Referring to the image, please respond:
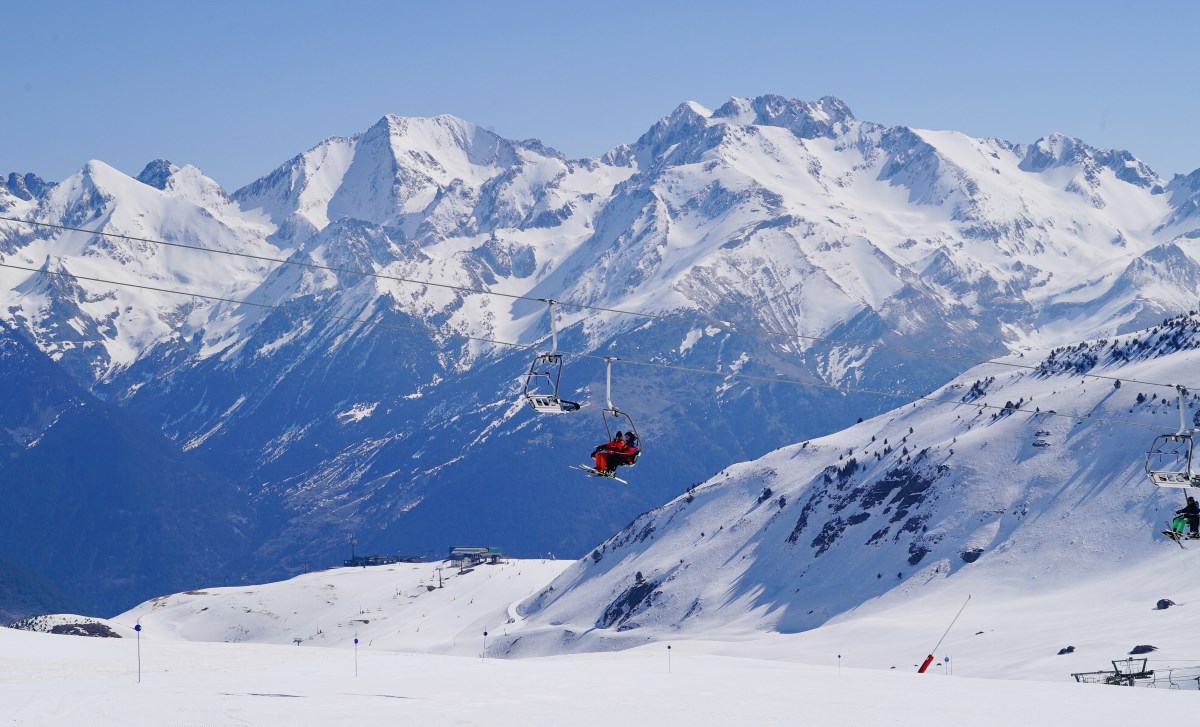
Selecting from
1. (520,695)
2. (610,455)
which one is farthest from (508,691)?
(610,455)

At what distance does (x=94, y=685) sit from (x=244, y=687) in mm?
7152

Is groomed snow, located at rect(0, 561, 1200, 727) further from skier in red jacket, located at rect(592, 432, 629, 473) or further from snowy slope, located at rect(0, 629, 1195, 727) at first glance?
skier in red jacket, located at rect(592, 432, 629, 473)

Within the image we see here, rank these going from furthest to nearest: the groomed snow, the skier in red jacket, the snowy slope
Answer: the skier in red jacket, the groomed snow, the snowy slope

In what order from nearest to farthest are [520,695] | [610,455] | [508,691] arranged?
[610,455] < [520,695] < [508,691]

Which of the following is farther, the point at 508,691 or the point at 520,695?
the point at 508,691

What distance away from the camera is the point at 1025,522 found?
638ft

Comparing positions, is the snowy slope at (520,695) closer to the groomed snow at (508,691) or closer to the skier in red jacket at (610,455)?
the groomed snow at (508,691)

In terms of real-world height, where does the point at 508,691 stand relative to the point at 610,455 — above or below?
below

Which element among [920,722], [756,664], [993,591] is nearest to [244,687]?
[920,722]

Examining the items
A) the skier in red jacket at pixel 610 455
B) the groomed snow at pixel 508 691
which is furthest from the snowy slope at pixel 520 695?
the skier in red jacket at pixel 610 455

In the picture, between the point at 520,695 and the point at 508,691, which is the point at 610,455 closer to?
the point at 520,695

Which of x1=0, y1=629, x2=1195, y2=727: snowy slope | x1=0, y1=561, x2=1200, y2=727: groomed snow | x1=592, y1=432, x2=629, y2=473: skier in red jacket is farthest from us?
x1=592, y1=432, x2=629, y2=473: skier in red jacket

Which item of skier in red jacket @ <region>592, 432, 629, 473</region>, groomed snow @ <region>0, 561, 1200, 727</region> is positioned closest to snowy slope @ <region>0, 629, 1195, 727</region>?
groomed snow @ <region>0, 561, 1200, 727</region>

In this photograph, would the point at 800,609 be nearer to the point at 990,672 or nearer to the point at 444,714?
the point at 990,672
